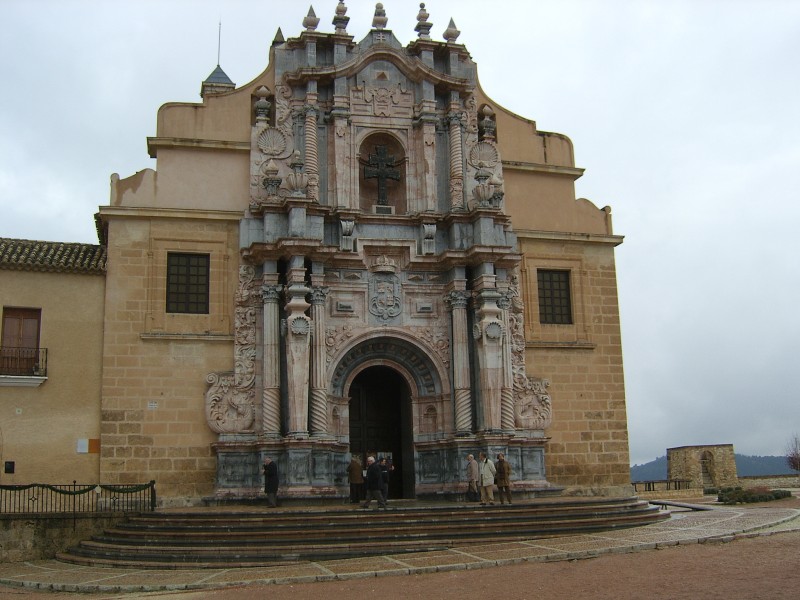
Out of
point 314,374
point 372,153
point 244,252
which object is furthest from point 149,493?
point 372,153

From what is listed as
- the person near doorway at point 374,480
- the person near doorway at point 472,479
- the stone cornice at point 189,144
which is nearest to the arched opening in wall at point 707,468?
the person near doorway at point 472,479

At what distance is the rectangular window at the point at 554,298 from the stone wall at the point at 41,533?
12305mm

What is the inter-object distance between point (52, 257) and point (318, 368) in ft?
22.9

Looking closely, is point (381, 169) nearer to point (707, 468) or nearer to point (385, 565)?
point (385, 565)

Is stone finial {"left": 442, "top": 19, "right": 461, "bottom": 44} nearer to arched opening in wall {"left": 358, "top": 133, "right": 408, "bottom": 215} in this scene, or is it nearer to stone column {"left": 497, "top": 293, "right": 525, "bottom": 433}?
arched opening in wall {"left": 358, "top": 133, "right": 408, "bottom": 215}

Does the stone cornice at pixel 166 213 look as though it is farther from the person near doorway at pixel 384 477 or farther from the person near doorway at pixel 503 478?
the person near doorway at pixel 503 478

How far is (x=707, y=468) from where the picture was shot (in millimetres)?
38312

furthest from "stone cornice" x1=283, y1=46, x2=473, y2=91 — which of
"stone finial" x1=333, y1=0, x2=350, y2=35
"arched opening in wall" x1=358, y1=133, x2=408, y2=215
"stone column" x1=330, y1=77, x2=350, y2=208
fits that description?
"arched opening in wall" x1=358, y1=133, x2=408, y2=215

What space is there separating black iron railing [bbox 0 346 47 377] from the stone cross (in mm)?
9301

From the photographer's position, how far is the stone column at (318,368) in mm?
21797

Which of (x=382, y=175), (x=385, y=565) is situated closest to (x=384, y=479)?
(x=385, y=565)

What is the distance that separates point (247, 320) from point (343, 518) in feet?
21.0

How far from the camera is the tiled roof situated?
21.8m

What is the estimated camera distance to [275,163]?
23484 mm
